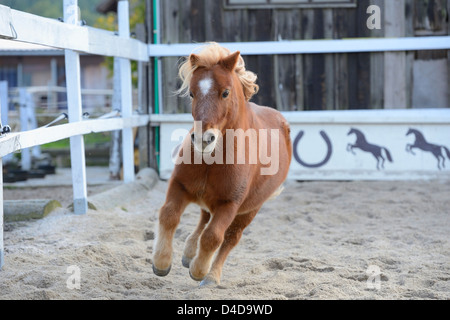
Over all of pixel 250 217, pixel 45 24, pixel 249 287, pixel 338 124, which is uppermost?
pixel 45 24

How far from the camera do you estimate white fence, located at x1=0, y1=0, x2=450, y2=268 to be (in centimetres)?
406

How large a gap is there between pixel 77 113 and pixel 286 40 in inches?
155

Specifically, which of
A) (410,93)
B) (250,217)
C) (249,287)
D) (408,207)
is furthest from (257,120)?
(410,93)

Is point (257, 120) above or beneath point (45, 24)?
beneath

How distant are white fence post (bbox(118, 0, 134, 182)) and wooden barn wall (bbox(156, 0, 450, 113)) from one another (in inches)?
50.4

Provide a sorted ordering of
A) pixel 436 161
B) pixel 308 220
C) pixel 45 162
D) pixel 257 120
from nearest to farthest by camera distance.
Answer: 1. pixel 257 120
2. pixel 308 220
3. pixel 436 161
4. pixel 45 162

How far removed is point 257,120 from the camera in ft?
13.4

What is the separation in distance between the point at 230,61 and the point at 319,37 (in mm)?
5208

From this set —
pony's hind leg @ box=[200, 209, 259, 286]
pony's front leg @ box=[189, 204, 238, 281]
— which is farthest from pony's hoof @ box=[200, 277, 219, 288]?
pony's front leg @ box=[189, 204, 238, 281]

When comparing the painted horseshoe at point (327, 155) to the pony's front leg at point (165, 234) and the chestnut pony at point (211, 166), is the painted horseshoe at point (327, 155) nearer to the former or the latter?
the chestnut pony at point (211, 166)

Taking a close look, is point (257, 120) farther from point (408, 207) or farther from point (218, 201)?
point (408, 207)
